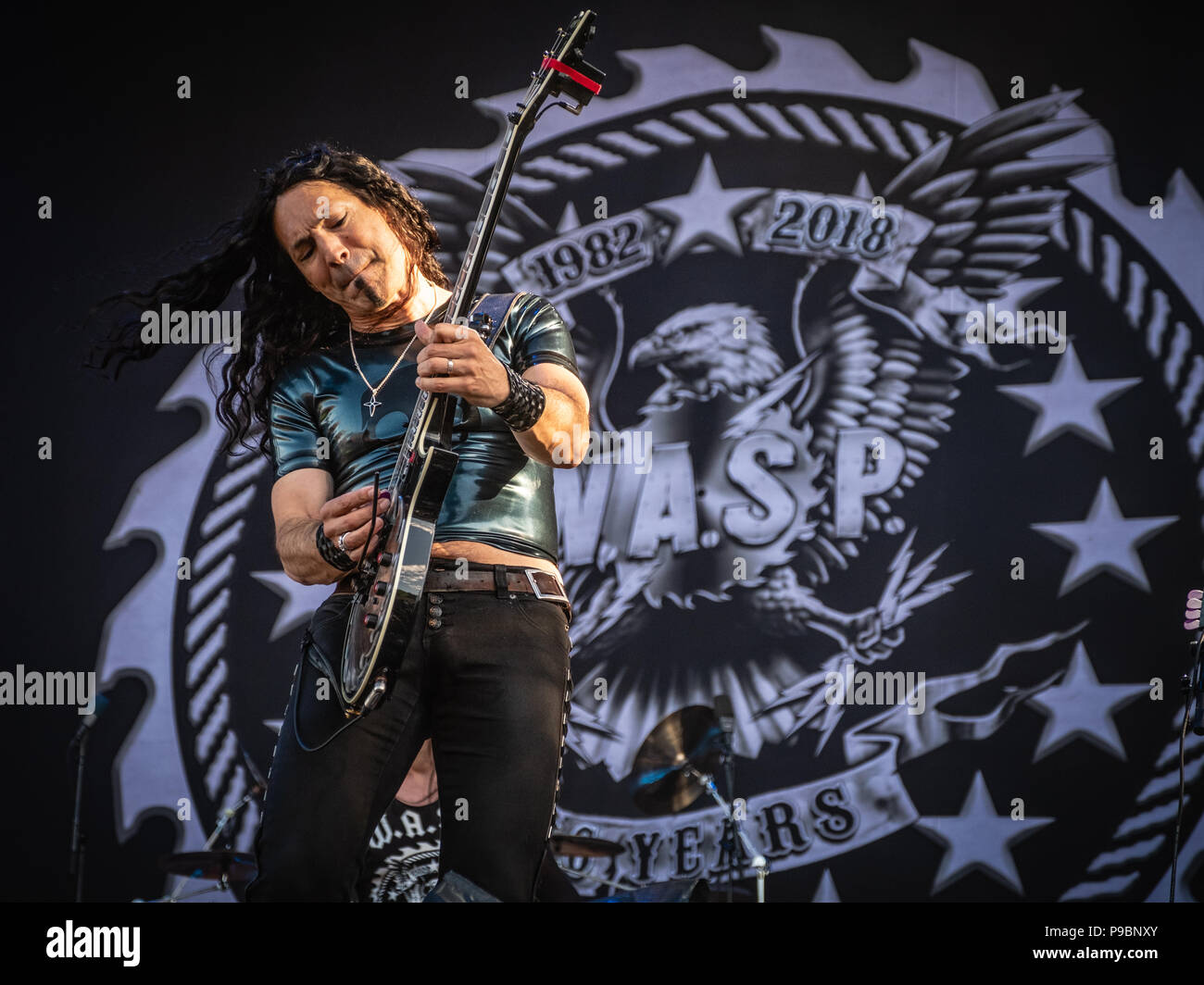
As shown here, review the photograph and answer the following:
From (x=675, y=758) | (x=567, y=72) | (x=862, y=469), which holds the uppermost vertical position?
(x=567, y=72)

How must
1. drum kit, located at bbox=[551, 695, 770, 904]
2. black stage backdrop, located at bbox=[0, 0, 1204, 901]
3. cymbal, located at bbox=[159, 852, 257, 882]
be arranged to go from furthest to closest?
black stage backdrop, located at bbox=[0, 0, 1204, 901] → drum kit, located at bbox=[551, 695, 770, 904] → cymbal, located at bbox=[159, 852, 257, 882]

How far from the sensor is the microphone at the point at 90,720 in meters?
4.59

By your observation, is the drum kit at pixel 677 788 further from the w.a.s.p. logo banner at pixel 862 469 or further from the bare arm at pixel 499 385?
the bare arm at pixel 499 385

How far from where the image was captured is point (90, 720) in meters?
4.64

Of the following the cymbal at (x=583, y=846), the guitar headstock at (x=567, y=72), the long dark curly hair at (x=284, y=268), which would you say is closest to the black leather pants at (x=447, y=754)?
the long dark curly hair at (x=284, y=268)

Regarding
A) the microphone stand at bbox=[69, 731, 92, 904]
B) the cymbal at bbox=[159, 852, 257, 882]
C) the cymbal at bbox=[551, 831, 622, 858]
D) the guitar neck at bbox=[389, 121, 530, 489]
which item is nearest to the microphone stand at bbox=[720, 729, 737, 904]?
the cymbal at bbox=[551, 831, 622, 858]

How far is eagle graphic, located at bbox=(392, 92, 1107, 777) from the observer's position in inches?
187

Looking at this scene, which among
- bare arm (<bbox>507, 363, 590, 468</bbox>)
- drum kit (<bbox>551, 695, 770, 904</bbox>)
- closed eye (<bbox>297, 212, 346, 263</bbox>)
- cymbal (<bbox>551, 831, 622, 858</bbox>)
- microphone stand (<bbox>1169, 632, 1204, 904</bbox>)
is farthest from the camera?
drum kit (<bbox>551, 695, 770, 904</bbox>)

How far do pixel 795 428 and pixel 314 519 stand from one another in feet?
8.43

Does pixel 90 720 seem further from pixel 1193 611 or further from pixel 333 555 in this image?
pixel 1193 611

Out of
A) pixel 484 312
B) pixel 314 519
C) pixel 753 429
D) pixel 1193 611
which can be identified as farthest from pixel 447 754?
pixel 1193 611

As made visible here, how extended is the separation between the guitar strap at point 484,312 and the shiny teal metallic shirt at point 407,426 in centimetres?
2

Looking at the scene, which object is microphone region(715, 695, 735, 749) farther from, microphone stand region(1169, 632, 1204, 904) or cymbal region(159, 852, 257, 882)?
cymbal region(159, 852, 257, 882)

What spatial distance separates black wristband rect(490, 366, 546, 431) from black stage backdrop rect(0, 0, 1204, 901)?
2.34m
